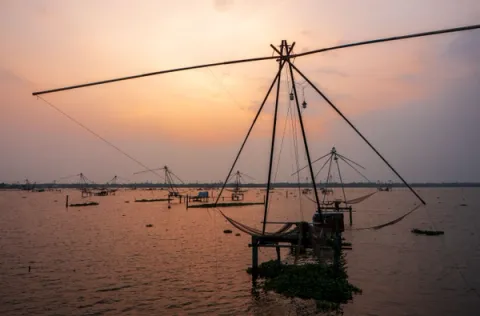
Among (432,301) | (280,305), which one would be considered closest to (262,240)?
(280,305)

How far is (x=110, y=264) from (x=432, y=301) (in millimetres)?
18713

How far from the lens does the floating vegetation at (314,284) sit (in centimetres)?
1563

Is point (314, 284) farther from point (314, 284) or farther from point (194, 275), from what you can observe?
point (194, 275)

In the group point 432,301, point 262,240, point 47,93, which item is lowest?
point 432,301

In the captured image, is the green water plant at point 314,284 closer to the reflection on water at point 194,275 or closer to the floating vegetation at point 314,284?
the floating vegetation at point 314,284

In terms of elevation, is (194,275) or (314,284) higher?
(314,284)

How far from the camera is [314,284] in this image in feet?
53.6

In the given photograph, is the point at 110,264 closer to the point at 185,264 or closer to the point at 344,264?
the point at 185,264

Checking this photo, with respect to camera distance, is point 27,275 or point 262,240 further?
point 27,275

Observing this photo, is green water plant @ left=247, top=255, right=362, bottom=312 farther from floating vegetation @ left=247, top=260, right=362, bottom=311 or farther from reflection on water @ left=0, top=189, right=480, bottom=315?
reflection on water @ left=0, top=189, right=480, bottom=315

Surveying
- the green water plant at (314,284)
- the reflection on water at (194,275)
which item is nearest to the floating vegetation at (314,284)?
the green water plant at (314,284)

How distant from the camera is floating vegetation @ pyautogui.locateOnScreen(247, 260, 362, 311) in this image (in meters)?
15.6

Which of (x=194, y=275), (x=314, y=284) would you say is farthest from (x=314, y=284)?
(x=194, y=275)

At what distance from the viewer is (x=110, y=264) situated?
81.6 ft
